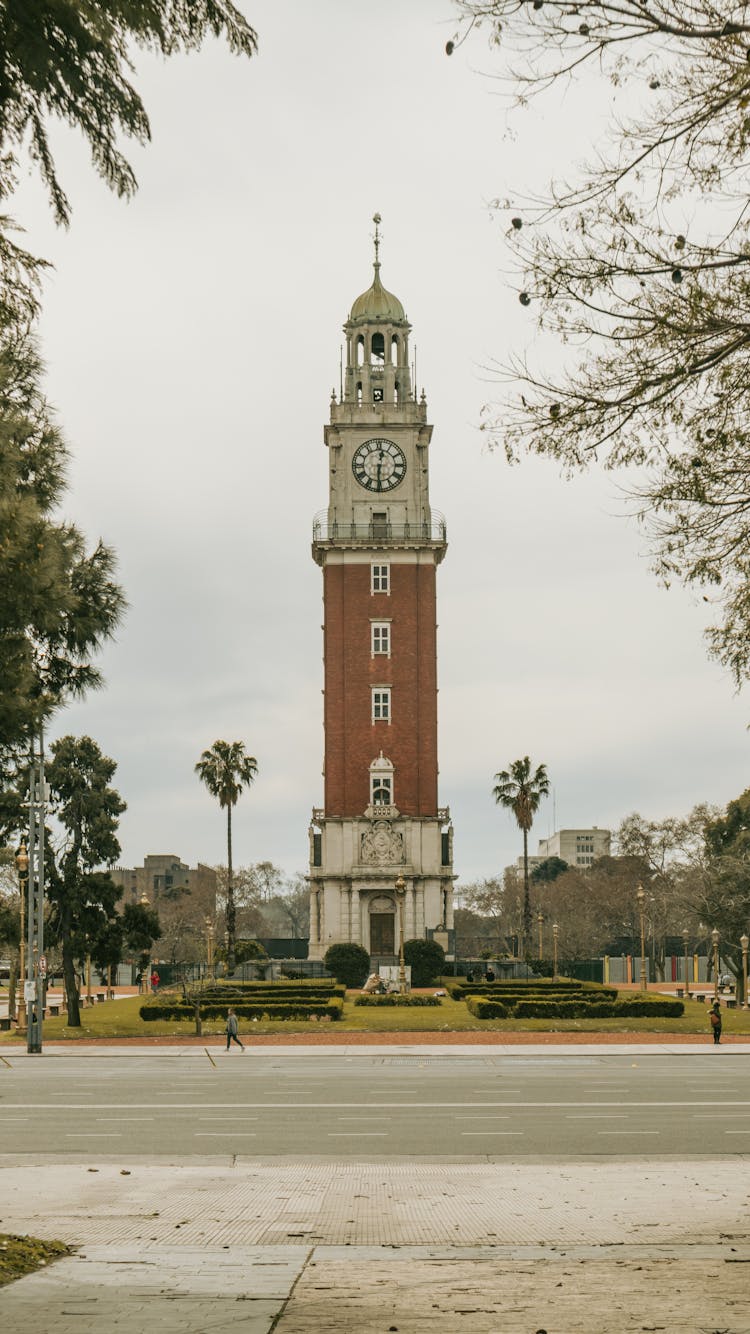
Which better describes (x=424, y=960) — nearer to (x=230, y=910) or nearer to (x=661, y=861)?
(x=230, y=910)

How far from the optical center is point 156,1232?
1342cm

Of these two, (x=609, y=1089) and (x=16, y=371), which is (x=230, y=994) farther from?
(x=16, y=371)

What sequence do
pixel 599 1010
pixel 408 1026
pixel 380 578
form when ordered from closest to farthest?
pixel 408 1026, pixel 599 1010, pixel 380 578

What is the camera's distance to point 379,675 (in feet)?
261

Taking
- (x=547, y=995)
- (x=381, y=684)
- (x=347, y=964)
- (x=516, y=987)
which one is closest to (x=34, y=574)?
(x=547, y=995)

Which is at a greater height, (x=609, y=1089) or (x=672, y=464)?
(x=672, y=464)

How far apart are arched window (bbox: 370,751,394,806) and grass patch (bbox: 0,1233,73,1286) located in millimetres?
64907

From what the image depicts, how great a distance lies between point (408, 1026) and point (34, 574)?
3413 centimetres

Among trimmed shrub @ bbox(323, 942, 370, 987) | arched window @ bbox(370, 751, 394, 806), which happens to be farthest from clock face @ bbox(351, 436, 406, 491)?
trimmed shrub @ bbox(323, 942, 370, 987)

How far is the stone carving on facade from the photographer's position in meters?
76.6

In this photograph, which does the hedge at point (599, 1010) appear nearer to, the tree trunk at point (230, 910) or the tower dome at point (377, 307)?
the tree trunk at point (230, 910)

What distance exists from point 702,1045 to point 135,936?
21944 millimetres

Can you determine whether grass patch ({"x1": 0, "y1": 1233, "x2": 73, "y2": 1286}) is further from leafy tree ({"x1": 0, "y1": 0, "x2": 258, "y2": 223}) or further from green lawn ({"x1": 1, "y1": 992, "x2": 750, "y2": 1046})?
green lawn ({"x1": 1, "y1": 992, "x2": 750, "y2": 1046})

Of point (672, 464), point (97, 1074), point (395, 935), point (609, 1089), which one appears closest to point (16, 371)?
point (672, 464)
